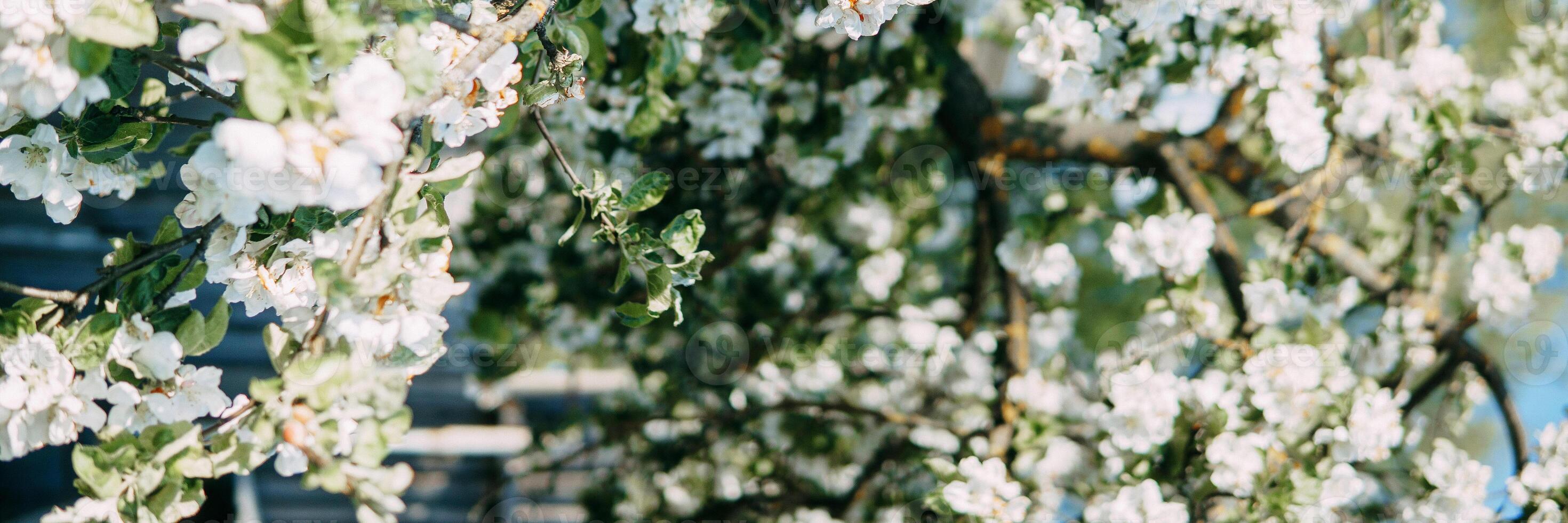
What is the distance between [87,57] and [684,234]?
1.82 feet

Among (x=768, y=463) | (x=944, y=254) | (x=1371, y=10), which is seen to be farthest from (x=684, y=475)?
(x=1371, y=10)

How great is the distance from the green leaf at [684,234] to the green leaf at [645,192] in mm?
47

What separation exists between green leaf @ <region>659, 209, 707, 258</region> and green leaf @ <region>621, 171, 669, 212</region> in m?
0.05

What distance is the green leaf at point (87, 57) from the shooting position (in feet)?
2.22

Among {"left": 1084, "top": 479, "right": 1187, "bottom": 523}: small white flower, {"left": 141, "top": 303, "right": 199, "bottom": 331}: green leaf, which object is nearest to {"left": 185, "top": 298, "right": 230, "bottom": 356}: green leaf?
{"left": 141, "top": 303, "right": 199, "bottom": 331}: green leaf

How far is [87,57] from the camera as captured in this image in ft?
2.22

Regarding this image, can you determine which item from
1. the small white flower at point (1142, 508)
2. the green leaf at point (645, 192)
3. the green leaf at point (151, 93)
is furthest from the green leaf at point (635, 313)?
the small white flower at point (1142, 508)

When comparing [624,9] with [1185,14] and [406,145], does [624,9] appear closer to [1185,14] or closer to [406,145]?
[406,145]

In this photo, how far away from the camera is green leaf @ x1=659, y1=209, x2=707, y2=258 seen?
0.99 meters

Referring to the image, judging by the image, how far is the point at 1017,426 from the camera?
1.71 meters

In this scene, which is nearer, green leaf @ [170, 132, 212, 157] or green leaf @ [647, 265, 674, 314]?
green leaf @ [170, 132, 212, 157]

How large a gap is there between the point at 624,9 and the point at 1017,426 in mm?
1095

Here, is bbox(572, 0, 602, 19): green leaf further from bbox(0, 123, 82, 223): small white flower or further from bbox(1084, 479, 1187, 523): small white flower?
bbox(1084, 479, 1187, 523): small white flower

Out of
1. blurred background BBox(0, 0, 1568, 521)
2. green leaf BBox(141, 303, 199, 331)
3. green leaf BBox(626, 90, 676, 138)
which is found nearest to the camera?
green leaf BBox(141, 303, 199, 331)
